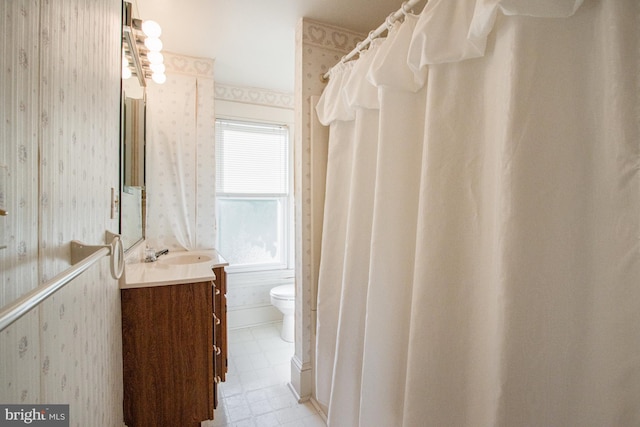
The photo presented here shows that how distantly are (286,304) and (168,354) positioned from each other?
47.8 inches

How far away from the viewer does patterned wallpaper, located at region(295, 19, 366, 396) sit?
1.76 meters

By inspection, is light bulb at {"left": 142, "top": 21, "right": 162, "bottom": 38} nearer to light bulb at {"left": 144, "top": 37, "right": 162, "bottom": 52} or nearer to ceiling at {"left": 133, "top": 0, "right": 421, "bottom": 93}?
light bulb at {"left": 144, "top": 37, "right": 162, "bottom": 52}

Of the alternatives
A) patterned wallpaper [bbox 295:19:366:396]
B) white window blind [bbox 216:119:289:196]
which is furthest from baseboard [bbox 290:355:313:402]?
white window blind [bbox 216:119:289:196]

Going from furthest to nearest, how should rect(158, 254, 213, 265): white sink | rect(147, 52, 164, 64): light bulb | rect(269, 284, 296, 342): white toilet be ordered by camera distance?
rect(269, 284, 296, 342): white toilet < rect(158, 254, 213, 265): white sink < rect(147, 52, 164, 64): light bulb

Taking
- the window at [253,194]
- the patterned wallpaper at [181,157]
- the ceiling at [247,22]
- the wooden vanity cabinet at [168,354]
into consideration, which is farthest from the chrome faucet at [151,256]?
the ceiling at [247,22]

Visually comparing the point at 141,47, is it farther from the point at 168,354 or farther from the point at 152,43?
the point at 168,354

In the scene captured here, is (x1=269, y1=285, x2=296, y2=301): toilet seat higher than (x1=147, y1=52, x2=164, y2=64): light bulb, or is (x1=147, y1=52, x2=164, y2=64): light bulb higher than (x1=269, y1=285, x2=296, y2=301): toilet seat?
(x1=147, y1=52, x2=164, y2=64): light bulb

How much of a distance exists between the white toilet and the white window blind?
3.45 feet

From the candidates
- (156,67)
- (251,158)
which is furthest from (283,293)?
(156,67)

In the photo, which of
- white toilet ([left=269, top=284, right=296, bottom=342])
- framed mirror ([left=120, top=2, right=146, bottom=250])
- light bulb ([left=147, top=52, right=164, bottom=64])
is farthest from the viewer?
white toilet ([left=269, top=284, right=296, bottom=342])

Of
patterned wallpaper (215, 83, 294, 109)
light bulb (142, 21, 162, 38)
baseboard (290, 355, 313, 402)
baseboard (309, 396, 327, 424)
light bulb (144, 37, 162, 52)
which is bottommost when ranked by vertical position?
baseboard (309, 396, 327, 424)

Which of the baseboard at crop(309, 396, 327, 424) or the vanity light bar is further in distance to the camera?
the baseboard at crop(309, 396, 327, 424)

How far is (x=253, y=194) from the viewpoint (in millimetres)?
2936

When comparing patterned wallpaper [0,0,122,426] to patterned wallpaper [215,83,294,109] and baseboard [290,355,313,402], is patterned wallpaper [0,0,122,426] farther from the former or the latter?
patterned wallpaper [215,83,294,109]
